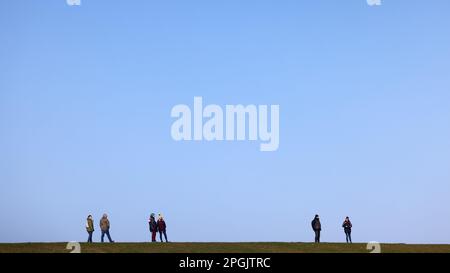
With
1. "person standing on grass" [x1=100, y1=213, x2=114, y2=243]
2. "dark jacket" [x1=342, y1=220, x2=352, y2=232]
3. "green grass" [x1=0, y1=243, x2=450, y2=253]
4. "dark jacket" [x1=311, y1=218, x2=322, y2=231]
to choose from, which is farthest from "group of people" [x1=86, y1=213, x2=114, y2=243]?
"dark jacket" [x1=342, y1=220, x2=352, y2=232]

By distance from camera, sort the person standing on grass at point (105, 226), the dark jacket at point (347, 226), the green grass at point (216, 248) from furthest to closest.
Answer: the dark jacket at point (347, 226), the person standing on grass at point (105, 226), the green grass at point (216, 248)

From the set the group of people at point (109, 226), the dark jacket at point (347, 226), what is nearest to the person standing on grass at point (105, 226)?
the group of people at point (109, 226)

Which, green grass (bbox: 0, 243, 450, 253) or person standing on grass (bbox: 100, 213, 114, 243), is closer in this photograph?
green grass (bbox: 0, 243, 450, 253)

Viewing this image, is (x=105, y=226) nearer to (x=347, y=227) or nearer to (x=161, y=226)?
(x=161, y=226)

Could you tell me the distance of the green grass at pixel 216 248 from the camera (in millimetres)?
40000

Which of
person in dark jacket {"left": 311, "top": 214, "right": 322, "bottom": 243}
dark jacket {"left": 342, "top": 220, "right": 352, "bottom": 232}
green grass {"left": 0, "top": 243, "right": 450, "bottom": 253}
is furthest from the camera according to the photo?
dark jacket {"left": 342, "top": 220, "right": 352, "bottom": 232}

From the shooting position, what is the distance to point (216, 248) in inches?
1614

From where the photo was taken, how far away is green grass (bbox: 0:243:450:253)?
4000 cm

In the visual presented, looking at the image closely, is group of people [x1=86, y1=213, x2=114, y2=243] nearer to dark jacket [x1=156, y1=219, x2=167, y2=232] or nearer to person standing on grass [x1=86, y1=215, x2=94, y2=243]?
person standing on grass [x1=86, y1=215, x2=94, y2=243]

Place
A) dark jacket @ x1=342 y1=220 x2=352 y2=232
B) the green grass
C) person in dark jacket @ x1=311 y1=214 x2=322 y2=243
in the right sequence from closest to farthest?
1. the green grass
2. person in dark jacket @ x1=311 y1=214 x2=322 y2=243
3. dark jacket @ x1=342 y1=220 x2=352 y2=232

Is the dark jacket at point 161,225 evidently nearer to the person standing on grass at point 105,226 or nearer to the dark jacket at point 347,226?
the person standing on grass at point 105,226
